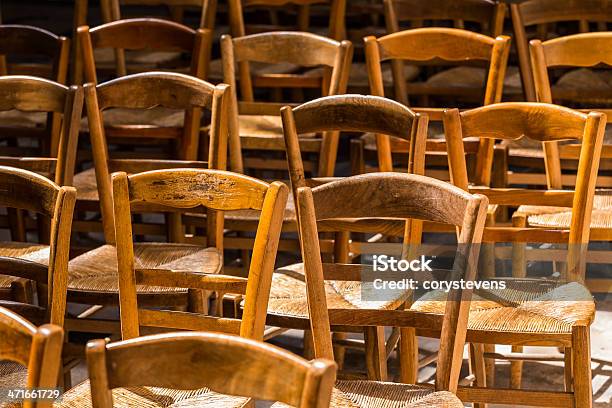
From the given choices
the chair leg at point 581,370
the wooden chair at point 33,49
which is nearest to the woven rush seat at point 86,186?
the wooden chair at point 33,49

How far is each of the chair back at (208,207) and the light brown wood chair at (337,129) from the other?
0.71 ft

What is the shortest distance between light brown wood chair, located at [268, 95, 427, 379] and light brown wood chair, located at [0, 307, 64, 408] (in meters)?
0.95

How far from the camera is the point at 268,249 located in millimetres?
2098

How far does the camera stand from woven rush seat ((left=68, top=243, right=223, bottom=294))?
2.73 metres

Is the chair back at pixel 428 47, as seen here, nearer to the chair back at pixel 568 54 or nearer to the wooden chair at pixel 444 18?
the chair back at pixel 568 54

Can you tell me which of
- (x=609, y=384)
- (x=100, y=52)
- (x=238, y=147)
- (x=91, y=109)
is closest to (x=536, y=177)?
(x=609, y=384)

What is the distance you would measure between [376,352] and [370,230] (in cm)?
34

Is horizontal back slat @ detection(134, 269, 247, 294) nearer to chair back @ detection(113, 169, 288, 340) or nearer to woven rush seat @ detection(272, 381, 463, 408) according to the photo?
chair back @ detection(113, 169, 288, 340)

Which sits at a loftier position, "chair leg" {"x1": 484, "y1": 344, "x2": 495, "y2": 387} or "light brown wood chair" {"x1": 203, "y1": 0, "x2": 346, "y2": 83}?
"light brown wood chair" {"x1": 203, "y1": 0, "x2": 346, "y2": 83}

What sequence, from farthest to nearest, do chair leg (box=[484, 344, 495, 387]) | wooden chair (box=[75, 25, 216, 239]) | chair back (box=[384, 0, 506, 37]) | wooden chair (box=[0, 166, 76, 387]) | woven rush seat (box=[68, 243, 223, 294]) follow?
chair back (box=[384, 0, 506, 37]) → wooden chair (box=[75, 25, 216, 239]) → chair leg (box=[484, 344, 495, 387]) → woven rush seat (box=[68, 243, 223, 294]) → wooden chair (box=[0, 166, 76, 387])

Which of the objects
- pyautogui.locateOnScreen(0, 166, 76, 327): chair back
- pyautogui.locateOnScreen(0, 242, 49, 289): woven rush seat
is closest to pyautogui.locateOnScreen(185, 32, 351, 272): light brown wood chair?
pyautogui.locateOnScreen(0, 242, 49, 289): woven rush seat

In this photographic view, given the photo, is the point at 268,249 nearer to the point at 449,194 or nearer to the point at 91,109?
the point at 449,194

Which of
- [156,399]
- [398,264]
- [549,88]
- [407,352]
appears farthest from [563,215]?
[156,399]

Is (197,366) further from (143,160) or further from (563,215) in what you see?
(563,215)
